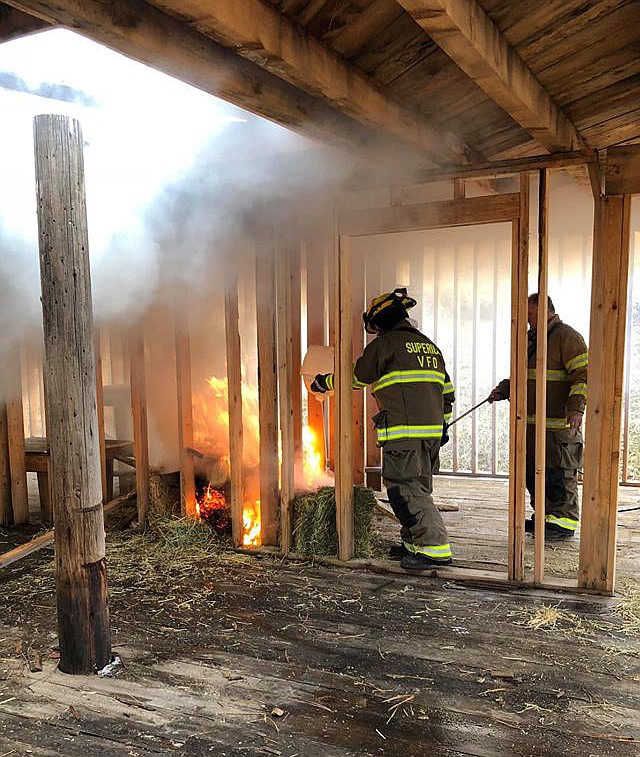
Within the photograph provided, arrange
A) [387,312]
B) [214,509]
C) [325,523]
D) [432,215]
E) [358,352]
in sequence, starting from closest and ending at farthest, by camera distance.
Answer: [432,215], [387,312], [325,523], [214,509], [358,352]

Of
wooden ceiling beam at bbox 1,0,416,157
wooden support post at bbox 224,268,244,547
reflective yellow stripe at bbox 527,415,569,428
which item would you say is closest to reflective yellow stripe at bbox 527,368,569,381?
reflective yellow stripe at bbox 527,415,569,428

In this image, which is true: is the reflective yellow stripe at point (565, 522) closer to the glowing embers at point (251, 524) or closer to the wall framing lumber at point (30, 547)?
the glowing embers at point (251, 524)

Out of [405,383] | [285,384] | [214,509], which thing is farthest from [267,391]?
[214,509]

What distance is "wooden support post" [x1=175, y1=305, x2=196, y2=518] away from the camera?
535 centimetres

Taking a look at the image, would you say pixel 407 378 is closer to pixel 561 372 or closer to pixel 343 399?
pixel 343 399

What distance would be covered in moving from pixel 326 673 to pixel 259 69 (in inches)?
130

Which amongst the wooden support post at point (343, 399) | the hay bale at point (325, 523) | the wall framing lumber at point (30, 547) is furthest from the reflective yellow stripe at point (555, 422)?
the wall framing lumber at point (30, 547)

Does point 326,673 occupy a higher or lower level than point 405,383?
lower

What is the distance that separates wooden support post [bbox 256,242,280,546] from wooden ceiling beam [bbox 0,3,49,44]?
223 cm

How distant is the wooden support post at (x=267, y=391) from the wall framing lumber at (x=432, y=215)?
2.42 ft

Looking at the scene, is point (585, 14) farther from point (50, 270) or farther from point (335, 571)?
point (335, 571)

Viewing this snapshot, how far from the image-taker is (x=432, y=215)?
448cm

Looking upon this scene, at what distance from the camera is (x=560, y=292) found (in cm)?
775

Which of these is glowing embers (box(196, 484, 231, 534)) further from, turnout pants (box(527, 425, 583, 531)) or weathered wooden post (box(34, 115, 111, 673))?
turnout pants (box(527, 425, 583, 531))
